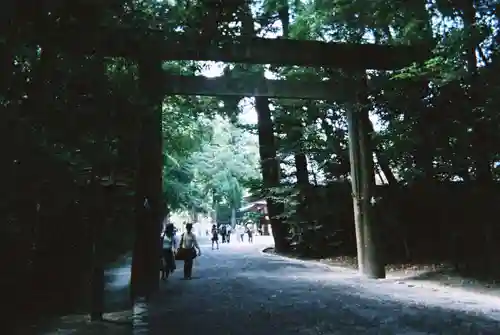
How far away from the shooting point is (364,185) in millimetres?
13977

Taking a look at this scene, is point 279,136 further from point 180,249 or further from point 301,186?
point 180,249

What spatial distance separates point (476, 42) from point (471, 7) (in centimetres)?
114

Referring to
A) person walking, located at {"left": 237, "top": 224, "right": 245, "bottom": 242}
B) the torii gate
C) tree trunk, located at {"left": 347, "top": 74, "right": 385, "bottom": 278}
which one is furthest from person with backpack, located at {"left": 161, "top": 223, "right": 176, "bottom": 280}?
person walking, located at {"left": 237, "top": 224, "right": 245, "bottom": 242}

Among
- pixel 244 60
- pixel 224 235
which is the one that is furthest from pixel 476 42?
pixel 224 235

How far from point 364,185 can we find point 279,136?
9.99 m

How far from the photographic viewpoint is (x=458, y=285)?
39.0 ft

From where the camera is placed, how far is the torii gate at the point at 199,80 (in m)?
9.59

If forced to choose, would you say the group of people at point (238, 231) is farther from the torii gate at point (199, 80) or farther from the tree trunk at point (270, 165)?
the torii gate at point (199, 80)

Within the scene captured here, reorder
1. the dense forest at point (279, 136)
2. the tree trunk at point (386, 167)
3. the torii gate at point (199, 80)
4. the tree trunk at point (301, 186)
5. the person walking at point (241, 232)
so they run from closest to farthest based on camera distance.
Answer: the dense forest at point (279, 136), the torii gate at point (199, 80), the tree trunk at point (386, 167), the tree trunk at point (301, 186), the person walking at point (241, 232)

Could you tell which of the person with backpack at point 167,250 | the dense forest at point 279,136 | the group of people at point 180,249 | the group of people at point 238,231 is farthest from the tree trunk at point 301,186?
the group of people at point 238,231

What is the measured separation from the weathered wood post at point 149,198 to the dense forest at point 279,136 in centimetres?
42

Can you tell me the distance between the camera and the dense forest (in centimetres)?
565

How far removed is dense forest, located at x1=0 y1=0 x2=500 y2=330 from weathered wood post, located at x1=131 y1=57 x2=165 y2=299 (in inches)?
16.3

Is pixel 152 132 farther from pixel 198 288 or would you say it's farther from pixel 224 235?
pixel 224 235
